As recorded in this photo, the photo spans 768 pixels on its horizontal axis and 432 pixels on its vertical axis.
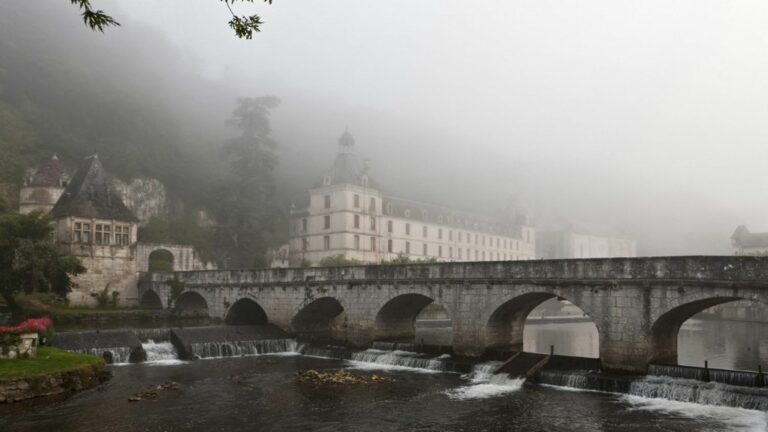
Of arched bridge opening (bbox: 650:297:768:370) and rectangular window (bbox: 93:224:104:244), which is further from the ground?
rectangular window (bbox: 93:224:104:244)

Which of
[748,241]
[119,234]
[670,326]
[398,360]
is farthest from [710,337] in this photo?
[748,241]

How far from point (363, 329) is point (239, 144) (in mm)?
A: 44498

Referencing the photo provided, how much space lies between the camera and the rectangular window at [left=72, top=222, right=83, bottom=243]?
50438 millimetres

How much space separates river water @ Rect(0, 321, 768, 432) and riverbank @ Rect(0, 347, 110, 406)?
2.34 ft

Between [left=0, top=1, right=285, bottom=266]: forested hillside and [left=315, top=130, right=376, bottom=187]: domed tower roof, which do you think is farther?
[left=315, top=130, right=376, bottom=187]: domed tower roof

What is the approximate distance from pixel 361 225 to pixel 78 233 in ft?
114

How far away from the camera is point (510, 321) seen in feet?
110

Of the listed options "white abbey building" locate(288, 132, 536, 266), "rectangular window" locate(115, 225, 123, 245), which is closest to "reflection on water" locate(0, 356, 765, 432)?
"rectangular window" locate(115, 225, 123, 245)

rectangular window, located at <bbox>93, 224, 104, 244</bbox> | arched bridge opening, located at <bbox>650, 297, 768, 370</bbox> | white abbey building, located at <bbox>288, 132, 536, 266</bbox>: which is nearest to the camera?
arched bridge opening, located at <bbox>650, 297, 768, 370</bbox>

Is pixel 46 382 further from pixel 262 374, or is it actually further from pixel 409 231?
pixel 409 231

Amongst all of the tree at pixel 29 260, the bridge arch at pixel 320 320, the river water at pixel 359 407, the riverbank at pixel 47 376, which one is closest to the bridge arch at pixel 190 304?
the tree at pixel 29 260

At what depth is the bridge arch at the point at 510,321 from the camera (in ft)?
103

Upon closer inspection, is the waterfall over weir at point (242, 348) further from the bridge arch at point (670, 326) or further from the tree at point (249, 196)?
the tree at point (249, 196)

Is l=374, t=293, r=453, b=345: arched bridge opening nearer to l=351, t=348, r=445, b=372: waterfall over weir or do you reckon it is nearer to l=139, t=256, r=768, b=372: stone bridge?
l=139, t=256, r=768, b=372: stone bridge
